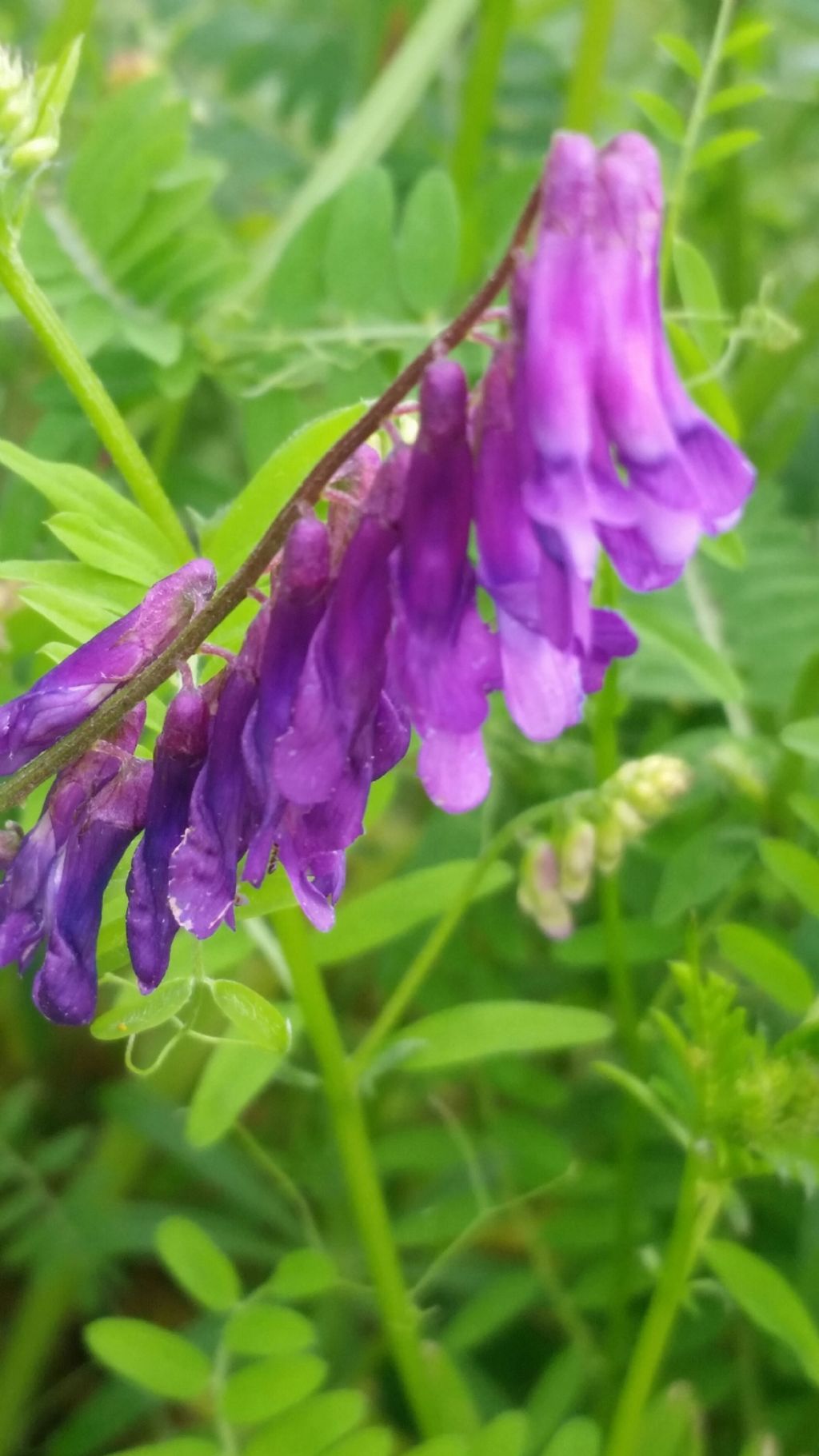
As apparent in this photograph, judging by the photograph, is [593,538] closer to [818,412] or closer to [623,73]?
[818,412]

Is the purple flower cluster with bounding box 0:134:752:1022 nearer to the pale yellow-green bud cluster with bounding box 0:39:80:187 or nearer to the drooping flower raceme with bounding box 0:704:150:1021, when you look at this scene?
the drooping flower raceme with bounding box 0:704:150:1021

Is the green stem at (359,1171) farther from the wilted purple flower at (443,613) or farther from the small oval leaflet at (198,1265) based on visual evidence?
the wilted purple flower at (443,613)

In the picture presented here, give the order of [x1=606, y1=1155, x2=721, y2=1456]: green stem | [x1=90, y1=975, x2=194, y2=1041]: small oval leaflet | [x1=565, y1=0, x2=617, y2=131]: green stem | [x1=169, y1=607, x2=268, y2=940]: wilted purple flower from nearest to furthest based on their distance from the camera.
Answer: [x1=169, y1=607, x2=268, y2=940]: wilted purple flower
[x1=90, y1=975, x2=194, y2=1041]: small oval leaflet
[x1=606, y1=1155, x2=721, y2=1456]: green stem
[x1=565, y1=0, x2=617, y2=131]: green stem

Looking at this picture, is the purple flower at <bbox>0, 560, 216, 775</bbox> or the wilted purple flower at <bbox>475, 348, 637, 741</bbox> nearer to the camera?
the wilted purple flower at <bbox>475, 348, 637, 741</bbox>

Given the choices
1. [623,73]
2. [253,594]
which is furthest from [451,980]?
[623,73]

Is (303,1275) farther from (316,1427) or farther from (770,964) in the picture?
(770,964)

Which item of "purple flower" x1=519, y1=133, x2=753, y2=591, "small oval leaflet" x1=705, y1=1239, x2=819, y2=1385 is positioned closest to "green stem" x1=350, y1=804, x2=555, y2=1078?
"small oval leaflet" x1=705, y1=1239, x2=819, y2=1385
